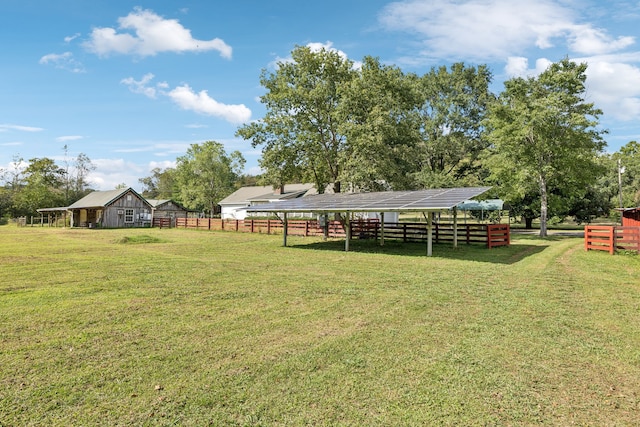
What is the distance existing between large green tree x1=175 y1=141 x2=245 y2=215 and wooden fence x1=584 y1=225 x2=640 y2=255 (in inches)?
1854


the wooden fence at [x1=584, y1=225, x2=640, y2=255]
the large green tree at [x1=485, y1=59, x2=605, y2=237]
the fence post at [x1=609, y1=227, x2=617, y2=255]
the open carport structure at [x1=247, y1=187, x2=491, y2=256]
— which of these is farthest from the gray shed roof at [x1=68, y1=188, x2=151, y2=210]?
the fence post at [x1=609, y1=227, x2=617, y2=255]

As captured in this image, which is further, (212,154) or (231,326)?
(212,154)

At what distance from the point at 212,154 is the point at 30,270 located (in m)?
45.5

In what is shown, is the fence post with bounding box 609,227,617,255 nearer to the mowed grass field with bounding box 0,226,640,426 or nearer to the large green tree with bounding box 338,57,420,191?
the mowed grass field with bounding box 0,226,640,426

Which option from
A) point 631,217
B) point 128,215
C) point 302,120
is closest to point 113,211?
point 128,215

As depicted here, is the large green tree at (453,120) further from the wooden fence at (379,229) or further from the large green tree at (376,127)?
the wooden fence at (379,229)

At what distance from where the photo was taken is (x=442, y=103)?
35219mm

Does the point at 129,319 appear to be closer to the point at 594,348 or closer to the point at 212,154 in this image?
the point at 594,348

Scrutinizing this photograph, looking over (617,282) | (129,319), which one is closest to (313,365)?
(129,319)

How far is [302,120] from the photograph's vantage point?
27031 millimetres

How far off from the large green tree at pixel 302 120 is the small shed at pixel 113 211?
21.0 meters

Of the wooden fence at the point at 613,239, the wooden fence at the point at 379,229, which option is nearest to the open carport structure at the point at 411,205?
the wooden fence at the point at 379,229

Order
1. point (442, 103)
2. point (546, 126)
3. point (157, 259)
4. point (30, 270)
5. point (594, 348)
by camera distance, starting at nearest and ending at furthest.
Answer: point (594, 348) < point (30, 270) < point (157, 259) < point (546, 126) < point (442, 103)

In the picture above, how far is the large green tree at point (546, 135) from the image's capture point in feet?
78.4
